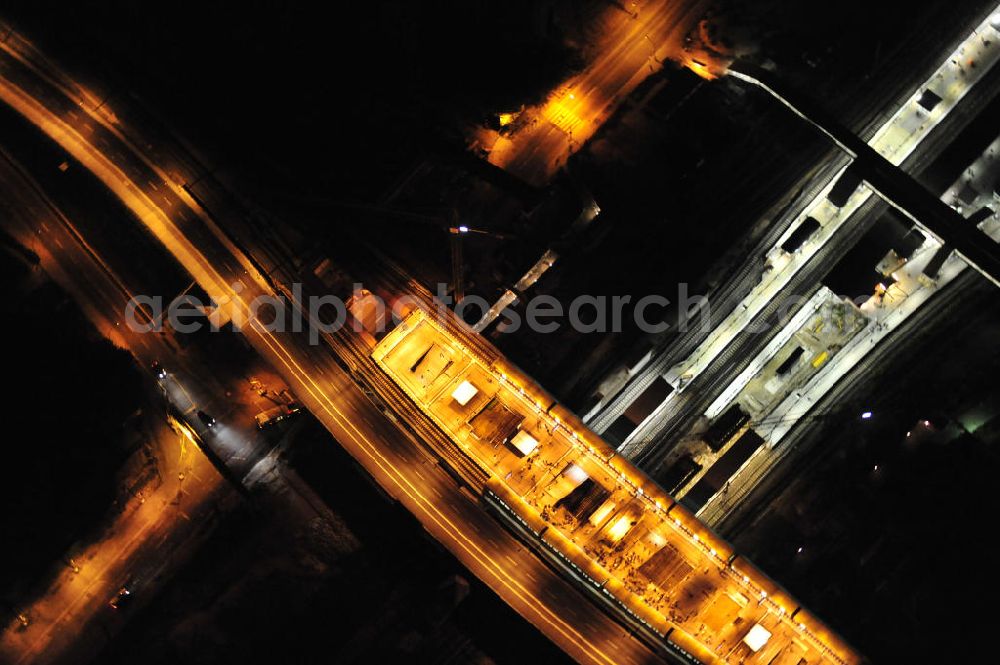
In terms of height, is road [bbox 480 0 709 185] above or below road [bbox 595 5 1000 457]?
above

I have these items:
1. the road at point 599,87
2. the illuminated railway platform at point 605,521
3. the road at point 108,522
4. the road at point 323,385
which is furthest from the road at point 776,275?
the road at point 108,522

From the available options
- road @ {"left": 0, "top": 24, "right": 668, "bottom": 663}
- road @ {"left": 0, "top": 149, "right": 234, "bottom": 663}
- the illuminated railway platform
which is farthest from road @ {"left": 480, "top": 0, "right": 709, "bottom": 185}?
road @ {"left": 0, "top": 149, "right": 234, "bottom": 663}

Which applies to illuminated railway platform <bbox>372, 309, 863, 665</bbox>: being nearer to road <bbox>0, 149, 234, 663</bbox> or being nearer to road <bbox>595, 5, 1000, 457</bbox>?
road <bbox>595, 5, 1000, 457</bbox>

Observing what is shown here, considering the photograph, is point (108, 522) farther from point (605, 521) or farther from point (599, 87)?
point (599, 87)

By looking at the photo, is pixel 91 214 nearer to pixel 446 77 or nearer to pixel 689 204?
pixel 446 77

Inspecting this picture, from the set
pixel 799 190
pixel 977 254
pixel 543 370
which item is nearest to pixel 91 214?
pixel 543 370

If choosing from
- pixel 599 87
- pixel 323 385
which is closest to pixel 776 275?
pixel 599 87

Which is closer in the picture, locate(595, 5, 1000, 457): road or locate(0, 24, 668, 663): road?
locate(0, 24, 668, 663): road
